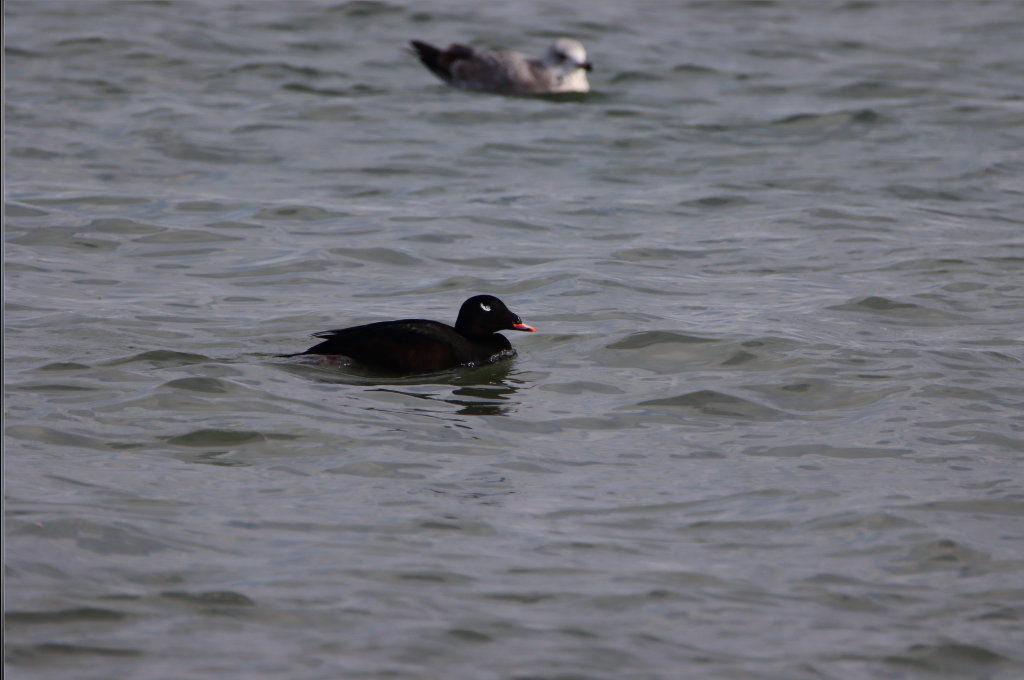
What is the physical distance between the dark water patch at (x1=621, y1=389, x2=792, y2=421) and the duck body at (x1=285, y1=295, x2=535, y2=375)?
1.32 metres

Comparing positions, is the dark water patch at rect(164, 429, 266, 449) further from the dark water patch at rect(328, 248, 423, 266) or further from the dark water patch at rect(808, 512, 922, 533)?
the dark water patch at rect(328, 248, 423, 266)

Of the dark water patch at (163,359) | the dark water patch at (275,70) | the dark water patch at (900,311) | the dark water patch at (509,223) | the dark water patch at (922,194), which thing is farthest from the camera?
the dark water patch at (275,70)

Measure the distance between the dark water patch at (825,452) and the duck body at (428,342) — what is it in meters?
2.27

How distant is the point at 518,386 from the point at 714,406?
52.5 inches

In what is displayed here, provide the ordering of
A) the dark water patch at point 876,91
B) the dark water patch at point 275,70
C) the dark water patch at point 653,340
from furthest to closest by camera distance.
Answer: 1. the dark water patch at point 275,70
2. the dark water patch at point 876,91
3. the dark water patch at point 653,340

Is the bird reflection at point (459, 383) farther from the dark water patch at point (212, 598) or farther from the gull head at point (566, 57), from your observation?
the gull head at point (566, 57)

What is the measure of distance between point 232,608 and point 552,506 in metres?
1.73

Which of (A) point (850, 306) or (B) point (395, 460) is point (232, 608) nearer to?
(B) point (395, 460)

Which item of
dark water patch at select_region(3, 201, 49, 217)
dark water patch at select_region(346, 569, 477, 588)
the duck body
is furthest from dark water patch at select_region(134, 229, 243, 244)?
dark water patch at select_region(346, 569, 477, 588)

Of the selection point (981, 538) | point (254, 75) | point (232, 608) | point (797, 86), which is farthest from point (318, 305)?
point (797, 86)

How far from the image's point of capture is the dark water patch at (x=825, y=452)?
6457 millimetres

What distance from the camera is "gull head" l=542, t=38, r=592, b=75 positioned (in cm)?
1753

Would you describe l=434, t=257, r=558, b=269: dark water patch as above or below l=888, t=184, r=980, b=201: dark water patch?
below

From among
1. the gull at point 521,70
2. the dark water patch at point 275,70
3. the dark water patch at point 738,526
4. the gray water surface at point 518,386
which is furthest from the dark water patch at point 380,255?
the dark water patch at point 275,70
